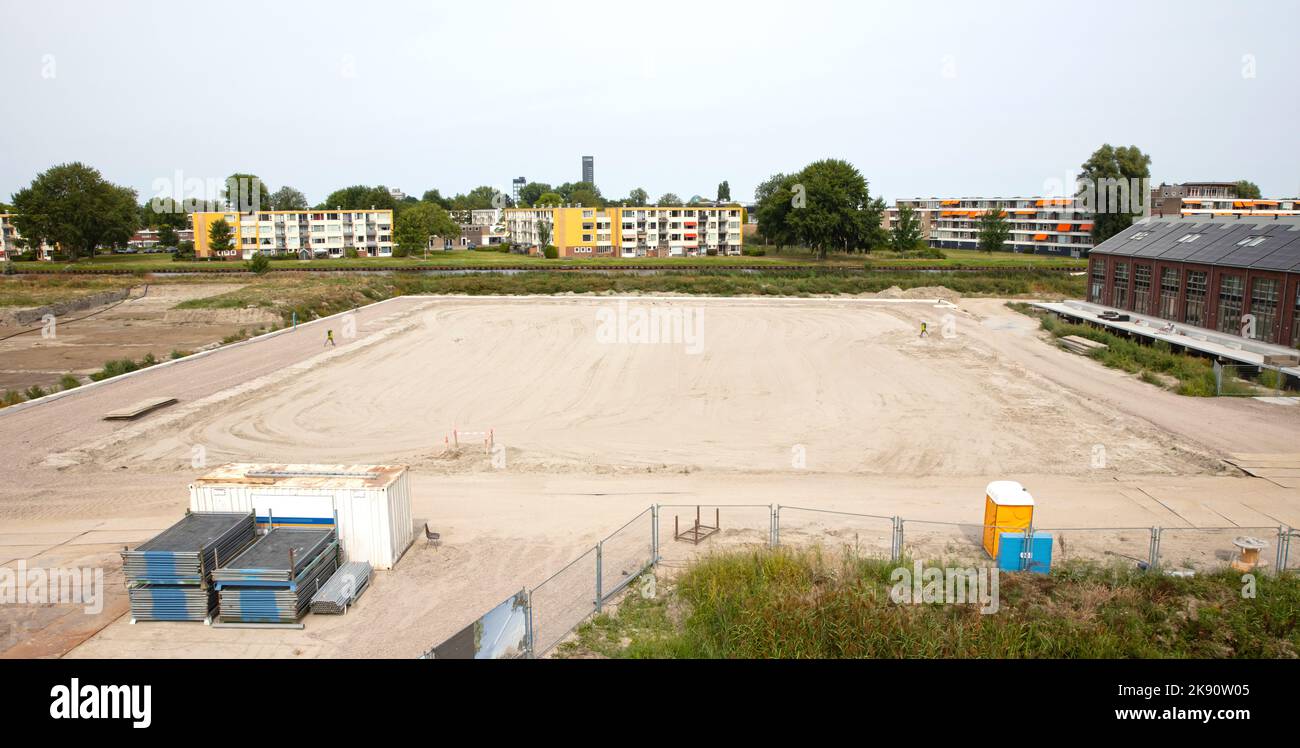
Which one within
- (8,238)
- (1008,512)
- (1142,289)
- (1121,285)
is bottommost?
(1008,512)

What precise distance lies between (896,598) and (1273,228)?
4112 cm

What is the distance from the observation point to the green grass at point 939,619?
11078 mm

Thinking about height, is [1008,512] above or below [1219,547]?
above

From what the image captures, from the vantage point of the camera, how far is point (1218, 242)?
43.1m

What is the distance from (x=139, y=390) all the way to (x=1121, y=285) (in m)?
53.4

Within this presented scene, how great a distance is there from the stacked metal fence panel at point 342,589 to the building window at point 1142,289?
1908 inches

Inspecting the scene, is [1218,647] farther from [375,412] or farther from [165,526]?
[375,412]

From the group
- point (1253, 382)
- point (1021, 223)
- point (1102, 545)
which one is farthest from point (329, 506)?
point (1021, 223)

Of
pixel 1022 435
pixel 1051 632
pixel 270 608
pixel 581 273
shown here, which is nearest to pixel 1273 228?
pixel 1022 435

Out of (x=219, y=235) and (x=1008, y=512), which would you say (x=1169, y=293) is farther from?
(x=219, y=235)

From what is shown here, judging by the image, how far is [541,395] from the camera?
102 ft
